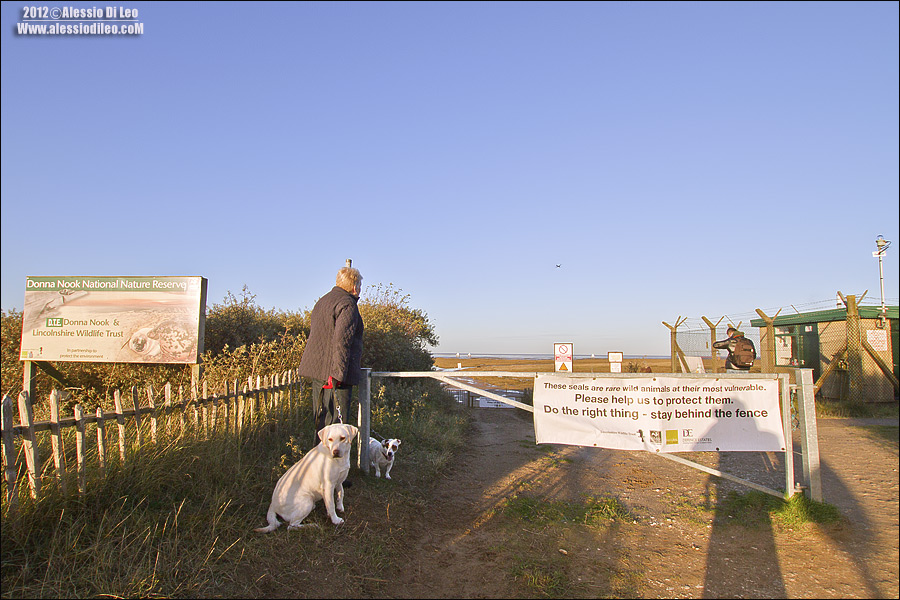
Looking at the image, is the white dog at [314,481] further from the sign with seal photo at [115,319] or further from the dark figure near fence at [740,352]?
the dark figure near fence at [740,352]

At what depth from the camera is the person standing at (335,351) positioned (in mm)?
5207

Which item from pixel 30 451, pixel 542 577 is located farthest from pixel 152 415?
pixel 542 577

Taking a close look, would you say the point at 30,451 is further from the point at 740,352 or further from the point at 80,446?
the point at 740,352

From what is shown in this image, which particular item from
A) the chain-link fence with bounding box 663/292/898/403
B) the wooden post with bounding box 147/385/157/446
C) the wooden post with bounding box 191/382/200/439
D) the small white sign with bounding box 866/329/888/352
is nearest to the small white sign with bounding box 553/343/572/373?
the chain-link fence with bounding box 663/292/898/403

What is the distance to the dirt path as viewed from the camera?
10.7ft

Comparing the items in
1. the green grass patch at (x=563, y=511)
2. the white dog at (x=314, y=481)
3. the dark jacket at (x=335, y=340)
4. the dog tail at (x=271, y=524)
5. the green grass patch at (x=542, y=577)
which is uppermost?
the dark jacket at (x=335, y=340)

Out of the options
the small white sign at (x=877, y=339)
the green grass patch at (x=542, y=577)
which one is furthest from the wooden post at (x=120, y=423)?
the small white sign at (x=877, y=339)

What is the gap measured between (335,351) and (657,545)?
314cm

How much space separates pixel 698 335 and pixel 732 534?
38.7 feet

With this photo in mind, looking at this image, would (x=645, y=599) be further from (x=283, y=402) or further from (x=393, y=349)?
(x=393, y=349)

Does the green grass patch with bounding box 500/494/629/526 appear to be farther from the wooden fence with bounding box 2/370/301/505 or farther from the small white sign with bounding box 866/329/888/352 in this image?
the small white sign with bounding box 866/329/888/352

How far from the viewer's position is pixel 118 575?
321cm

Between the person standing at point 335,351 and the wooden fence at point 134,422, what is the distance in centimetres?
85

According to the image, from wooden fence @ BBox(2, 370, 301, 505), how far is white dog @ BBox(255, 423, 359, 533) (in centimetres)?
114
